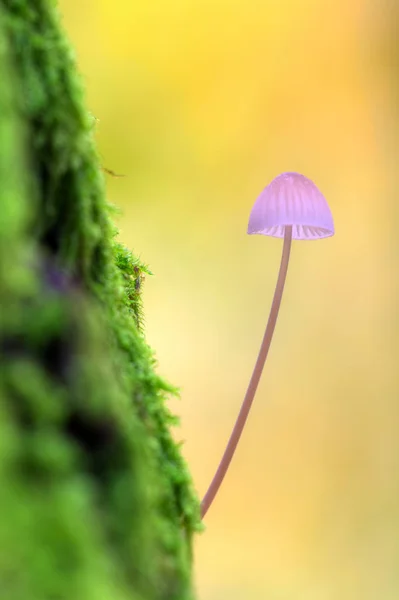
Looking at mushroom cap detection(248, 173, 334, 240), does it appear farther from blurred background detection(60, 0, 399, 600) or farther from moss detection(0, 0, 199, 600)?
blurred background detection(60, 0, 399, 600)

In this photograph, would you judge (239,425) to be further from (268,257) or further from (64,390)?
(268,257)

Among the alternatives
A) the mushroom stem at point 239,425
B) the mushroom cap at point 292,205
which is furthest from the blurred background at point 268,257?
the mushroom stem at point 239,425

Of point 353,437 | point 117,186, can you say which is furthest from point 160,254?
point 353,437

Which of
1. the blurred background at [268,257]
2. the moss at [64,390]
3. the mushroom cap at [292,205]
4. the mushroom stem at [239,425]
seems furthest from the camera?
the blurred background at [268,257]

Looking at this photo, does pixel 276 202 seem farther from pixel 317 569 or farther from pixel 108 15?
pixel 317 569

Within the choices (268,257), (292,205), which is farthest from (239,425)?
(268,257)

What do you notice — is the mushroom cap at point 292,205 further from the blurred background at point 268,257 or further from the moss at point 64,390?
the blurred background at point 268,257
